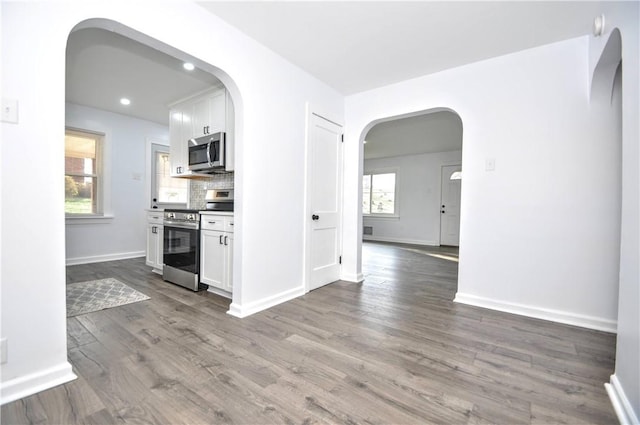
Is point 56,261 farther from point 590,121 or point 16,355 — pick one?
point 590,121

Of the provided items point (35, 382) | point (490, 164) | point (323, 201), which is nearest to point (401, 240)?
point (323, 201)

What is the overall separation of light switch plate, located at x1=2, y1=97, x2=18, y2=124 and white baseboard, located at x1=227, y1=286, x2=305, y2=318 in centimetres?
189

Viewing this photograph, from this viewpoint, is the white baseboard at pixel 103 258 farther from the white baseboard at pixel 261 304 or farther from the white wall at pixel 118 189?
the white baseboard at pixel 261 304

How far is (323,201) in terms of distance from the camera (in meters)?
3.54

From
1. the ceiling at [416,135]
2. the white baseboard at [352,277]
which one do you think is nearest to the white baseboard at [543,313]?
the white baseboard at [352,277]

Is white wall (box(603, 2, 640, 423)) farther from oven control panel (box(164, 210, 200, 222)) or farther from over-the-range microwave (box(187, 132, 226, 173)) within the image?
oven control panel (box(164, 210, 200, 222))

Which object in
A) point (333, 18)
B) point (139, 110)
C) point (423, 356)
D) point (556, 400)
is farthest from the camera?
point (139, 110)

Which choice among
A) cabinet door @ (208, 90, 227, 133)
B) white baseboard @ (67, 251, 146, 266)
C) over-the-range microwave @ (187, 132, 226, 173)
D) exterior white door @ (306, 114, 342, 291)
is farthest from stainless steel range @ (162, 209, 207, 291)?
white baseboard @ (67, 251, 146, 266)

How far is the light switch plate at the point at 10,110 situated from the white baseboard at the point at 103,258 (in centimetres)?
402

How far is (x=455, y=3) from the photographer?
6.88 ft

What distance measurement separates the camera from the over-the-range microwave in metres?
3.40

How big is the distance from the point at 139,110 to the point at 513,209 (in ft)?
18.1

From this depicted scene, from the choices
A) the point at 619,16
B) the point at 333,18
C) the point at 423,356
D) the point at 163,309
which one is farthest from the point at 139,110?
the point at 619,16

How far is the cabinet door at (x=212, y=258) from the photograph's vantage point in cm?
304
